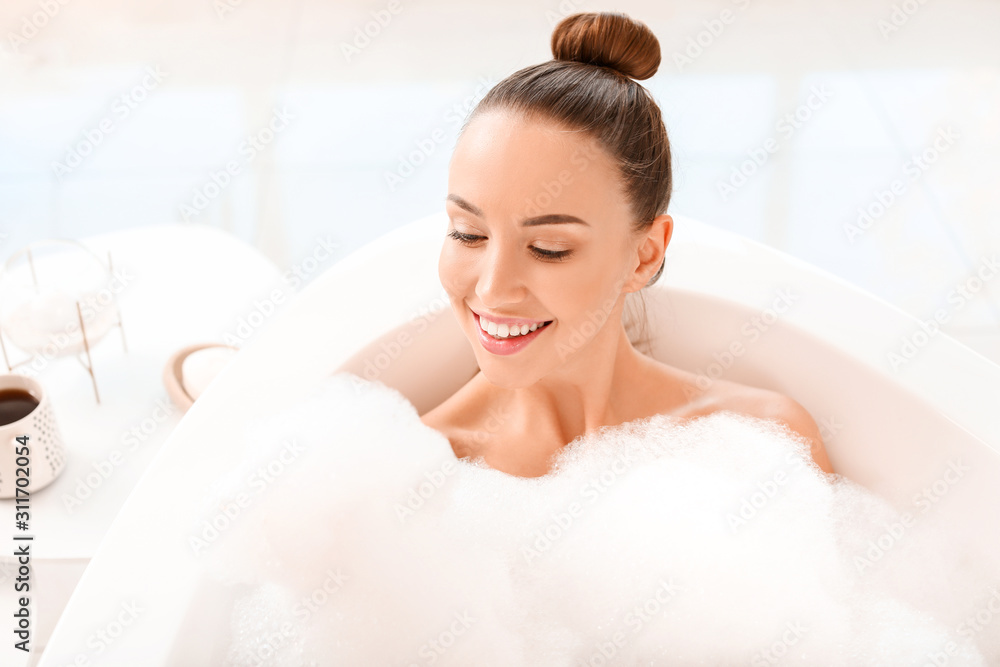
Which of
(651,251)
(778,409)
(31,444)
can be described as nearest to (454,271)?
(651,251)

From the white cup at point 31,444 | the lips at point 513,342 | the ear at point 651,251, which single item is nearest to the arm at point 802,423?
the ear at point 651,251

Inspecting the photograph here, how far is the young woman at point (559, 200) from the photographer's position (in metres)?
1.12

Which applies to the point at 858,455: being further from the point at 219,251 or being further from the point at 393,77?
the point at 393,77

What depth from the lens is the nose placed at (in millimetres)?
1128

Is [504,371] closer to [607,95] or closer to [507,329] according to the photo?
[507,329]

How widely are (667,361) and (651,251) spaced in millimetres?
390

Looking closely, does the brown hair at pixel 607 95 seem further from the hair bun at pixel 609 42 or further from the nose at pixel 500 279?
the nose at pixel 500 279

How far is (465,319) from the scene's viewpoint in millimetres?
1238

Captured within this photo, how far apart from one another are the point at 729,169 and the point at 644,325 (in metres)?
1.52

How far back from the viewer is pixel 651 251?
4.10 feet

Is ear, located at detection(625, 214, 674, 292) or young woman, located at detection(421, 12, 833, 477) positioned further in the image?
ear, located at detection(625, 214, 674, 292)

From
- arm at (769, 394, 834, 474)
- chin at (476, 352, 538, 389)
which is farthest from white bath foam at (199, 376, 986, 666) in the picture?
chin at (476, 352, 538, 389)

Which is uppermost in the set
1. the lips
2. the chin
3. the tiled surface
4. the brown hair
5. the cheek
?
the brown hair

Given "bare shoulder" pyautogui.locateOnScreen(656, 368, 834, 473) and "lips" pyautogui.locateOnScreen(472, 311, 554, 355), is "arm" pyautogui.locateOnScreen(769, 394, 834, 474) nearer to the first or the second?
"bare shoulder" pyautogui.locateOnScreen(656, 368, 834, 473)
